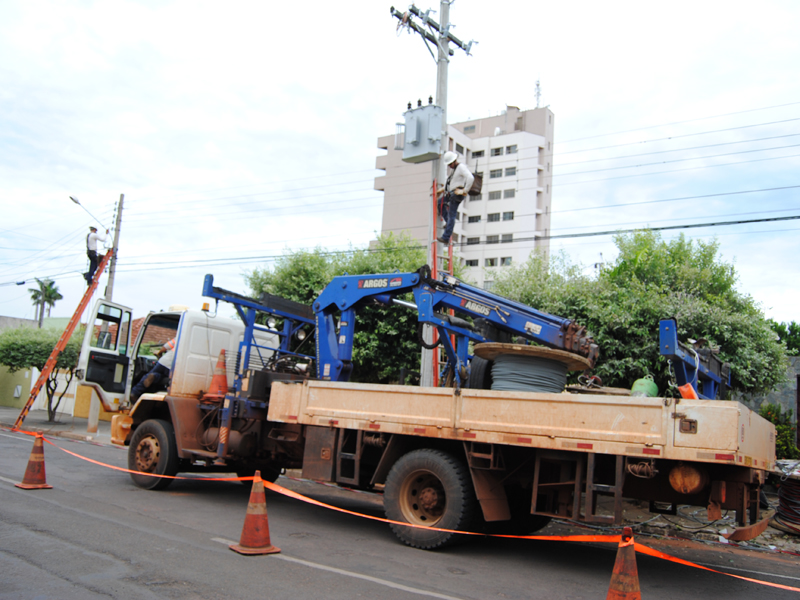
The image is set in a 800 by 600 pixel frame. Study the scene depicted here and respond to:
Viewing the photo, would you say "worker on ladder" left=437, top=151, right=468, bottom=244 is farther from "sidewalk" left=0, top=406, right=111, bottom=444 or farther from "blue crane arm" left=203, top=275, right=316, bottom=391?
"sidewalk" left=0, top=406, right=111, bottom=444

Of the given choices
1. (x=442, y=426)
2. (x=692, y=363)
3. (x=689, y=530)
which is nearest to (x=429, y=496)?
(x=442, y=426)

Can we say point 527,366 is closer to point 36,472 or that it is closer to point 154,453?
point 154,453

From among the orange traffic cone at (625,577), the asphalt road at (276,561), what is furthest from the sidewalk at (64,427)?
the orange traffic cone at (625,577)

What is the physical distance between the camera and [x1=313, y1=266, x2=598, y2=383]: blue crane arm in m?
7.29

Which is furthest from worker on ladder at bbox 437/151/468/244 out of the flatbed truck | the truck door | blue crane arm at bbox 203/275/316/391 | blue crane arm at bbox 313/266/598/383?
the truck door

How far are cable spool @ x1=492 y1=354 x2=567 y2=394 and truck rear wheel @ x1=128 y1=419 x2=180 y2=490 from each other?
5133mm

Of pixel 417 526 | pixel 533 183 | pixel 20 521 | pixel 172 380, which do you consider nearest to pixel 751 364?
pixel 417 526

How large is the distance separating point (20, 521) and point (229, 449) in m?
2.71

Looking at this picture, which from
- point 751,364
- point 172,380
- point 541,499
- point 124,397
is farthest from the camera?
point 751,364

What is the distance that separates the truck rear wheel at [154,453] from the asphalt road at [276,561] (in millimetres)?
371

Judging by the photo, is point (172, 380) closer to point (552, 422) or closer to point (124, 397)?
point (124, 397)

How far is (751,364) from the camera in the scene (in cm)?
1210

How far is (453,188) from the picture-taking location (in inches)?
392

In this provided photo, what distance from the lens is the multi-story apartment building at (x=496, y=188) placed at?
5828 cm
